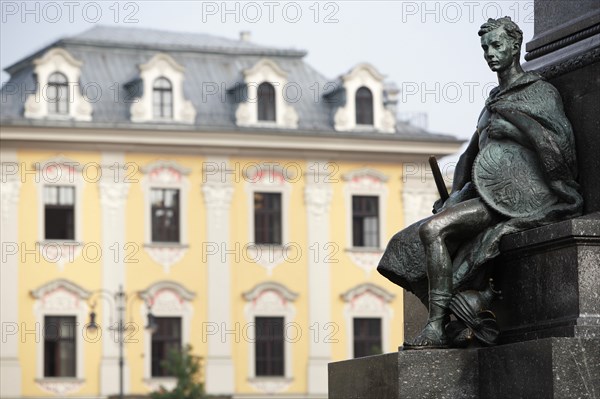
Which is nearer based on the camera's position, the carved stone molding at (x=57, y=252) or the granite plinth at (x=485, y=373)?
the granite plinth at (x=485, y=373)


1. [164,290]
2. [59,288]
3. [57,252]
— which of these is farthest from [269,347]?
[57,252]

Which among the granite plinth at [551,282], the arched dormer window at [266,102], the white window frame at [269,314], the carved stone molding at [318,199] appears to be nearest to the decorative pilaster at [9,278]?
the white window frame at [269,314]

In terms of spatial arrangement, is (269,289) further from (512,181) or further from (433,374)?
(433,374)

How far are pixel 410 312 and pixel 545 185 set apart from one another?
39.6 inches

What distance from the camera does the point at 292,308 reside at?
36.4 m

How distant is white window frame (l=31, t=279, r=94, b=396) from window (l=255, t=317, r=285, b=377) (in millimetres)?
4060

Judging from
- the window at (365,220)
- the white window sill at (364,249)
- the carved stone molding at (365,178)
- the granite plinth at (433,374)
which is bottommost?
the granite plinth at (433,374)

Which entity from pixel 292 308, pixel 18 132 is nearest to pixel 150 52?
pixel 18 132

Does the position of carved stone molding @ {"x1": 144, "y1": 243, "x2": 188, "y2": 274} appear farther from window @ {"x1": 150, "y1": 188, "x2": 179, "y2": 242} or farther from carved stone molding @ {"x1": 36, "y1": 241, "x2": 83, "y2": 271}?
carved stone molding @ {"x1": 36, "y1": 241, "x2": 83, "y2": 271}

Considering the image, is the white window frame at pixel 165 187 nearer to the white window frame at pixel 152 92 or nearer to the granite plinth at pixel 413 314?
the white window frame at pixel 152 92

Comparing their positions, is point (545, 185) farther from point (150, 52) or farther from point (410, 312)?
point (150, 52)

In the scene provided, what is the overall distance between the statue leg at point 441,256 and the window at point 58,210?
2954 cm

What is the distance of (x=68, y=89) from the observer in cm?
3544

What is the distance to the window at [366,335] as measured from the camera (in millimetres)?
36500
